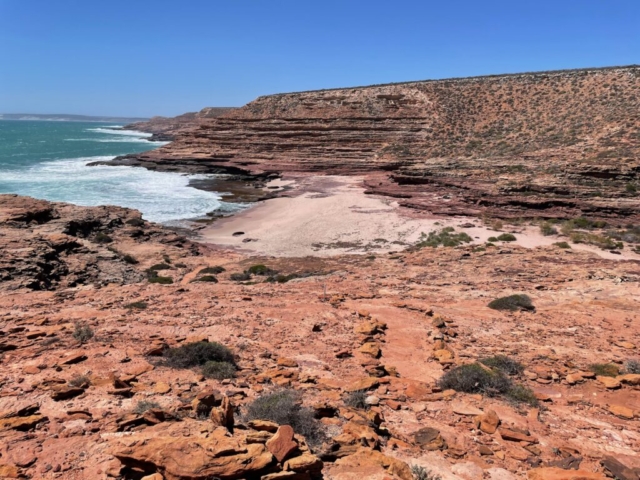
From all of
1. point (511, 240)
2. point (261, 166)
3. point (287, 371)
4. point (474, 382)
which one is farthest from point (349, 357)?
point (261, 166)

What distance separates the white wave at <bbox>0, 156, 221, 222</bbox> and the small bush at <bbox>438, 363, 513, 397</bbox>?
95.7ft

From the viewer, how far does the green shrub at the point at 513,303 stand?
1115cm

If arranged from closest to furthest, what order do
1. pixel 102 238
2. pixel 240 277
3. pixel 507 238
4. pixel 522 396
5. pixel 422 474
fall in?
pixel 422 474 → pixel 522 396 → pixel 240 277 → pixel 102 238 → pixel 507 238

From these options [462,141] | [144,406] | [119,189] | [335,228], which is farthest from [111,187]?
[144,406]

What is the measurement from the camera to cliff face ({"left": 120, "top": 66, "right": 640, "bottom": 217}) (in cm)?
2831

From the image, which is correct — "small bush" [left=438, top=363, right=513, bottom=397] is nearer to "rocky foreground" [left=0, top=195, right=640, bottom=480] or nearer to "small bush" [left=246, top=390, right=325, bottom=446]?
"rocky foreground" [left=0, top=195, right=640, bottom=480]

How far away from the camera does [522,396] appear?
6531 mm

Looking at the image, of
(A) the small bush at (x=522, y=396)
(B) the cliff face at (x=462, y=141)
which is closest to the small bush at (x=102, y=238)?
(A) the small bush at (x=522, y=396)

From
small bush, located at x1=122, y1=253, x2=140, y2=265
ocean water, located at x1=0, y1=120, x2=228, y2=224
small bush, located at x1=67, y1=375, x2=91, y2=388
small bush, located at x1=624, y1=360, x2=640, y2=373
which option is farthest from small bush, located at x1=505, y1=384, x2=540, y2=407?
ocean water, located at x1=0, y1=120, x2=228, y2=224

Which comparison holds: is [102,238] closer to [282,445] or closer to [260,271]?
[260,271]

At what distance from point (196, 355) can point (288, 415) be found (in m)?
2.83

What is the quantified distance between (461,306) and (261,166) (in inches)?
1733

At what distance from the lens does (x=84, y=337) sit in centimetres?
805

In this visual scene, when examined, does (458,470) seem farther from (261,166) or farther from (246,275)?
(261,166)
